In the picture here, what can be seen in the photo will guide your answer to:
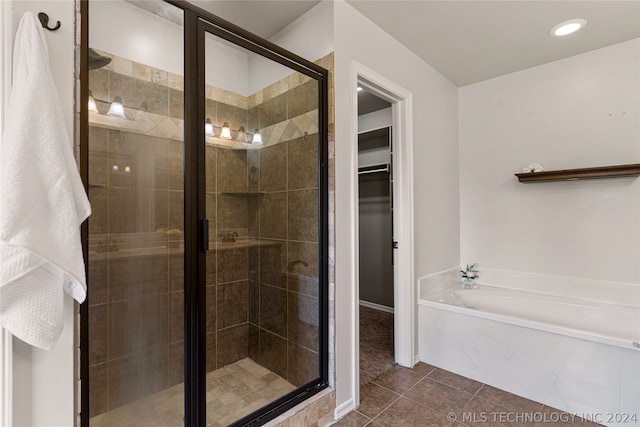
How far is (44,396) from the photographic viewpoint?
0.96 metres

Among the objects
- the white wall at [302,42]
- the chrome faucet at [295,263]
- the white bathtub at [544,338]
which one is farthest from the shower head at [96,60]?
the white bathtub at [544,338]

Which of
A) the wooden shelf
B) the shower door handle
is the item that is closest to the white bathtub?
the wooden shelf

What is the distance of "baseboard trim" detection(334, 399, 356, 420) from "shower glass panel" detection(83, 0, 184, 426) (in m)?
0.93

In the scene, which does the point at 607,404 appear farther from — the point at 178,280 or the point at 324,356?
the point at 178,280

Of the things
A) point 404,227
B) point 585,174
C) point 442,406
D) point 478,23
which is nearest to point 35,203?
point 404,227

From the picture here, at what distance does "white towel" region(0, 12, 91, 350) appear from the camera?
844 millimetres

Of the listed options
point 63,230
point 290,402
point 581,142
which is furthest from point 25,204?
point 581,142

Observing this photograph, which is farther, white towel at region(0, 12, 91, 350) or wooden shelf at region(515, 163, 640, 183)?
wooden shelf at region(515, 163, 640, 183)

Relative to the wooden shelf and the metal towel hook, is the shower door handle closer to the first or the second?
the metal towel hook

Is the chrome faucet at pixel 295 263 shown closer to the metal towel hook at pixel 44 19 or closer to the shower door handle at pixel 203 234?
the shower door handle at pixel 203 234

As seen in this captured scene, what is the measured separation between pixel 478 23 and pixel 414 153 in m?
0.98

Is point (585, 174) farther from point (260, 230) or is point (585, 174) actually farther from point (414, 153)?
point (260, 230)

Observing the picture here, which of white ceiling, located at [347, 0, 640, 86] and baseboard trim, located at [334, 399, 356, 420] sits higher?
white ceiling, located at [347, 0, 640, 86]

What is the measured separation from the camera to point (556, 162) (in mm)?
2635
